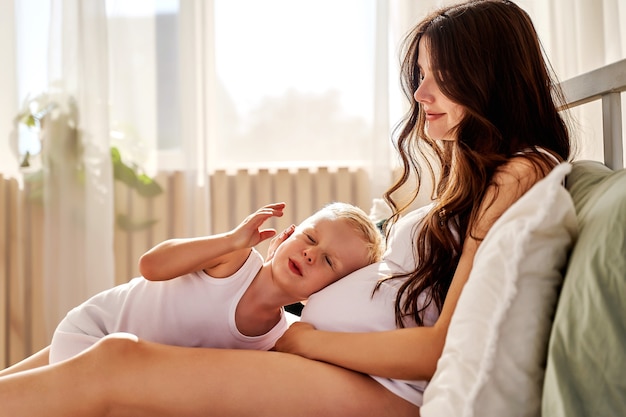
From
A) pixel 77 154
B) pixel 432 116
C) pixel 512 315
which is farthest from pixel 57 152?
pixel 512 315

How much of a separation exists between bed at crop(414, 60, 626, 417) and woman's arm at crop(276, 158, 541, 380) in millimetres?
139

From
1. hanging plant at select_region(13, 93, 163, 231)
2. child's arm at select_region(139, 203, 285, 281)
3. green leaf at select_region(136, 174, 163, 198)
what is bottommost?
child's arm at select_region(139, 203, 285, 281)

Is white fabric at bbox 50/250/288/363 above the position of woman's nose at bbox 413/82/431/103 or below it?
below

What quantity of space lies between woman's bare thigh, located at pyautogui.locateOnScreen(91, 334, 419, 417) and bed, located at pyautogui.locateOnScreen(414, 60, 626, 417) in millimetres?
195

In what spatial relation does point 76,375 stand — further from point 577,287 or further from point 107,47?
point 107,47

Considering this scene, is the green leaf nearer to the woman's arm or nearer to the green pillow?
the woman's arm

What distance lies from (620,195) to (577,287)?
13 centimetres

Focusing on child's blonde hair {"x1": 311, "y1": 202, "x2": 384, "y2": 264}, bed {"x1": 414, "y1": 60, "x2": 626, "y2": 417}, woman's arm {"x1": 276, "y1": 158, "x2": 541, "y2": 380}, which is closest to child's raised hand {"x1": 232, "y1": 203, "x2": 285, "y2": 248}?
child's blonde hair {"x1": 311, "y1": 202, "x2": 384, "y2": 264}

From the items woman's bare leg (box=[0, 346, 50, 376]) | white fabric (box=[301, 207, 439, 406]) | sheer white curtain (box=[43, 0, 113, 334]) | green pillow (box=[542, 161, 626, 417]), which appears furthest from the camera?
sheer white curtain (box=[43, 0, 113, 334])

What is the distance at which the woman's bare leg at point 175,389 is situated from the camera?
1008mm

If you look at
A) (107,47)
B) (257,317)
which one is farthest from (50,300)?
(257,317)

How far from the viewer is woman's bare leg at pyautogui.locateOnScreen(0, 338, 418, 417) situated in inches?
39.7

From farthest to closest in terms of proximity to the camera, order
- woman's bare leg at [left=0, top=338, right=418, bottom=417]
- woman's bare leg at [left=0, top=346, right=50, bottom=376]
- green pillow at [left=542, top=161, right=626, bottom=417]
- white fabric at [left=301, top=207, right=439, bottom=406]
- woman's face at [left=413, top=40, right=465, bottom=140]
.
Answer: woman's bare leg at [left=0, top=346, right=50, bottom=376] < woman's face at [left=413, top=40, right=465, bottom=140] < white fabric at [left=301, top=207, right=439, bottom=406] < woman's bare leg at [left=0, top=338, right=418, bottom=417] < green pillow at [left=542, top=161, right=626, bottom=417]

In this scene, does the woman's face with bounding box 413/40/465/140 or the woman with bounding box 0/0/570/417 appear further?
the woman's face with bounding box 413/40/465/140
